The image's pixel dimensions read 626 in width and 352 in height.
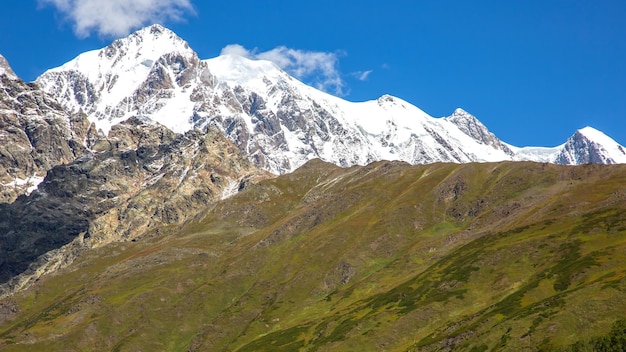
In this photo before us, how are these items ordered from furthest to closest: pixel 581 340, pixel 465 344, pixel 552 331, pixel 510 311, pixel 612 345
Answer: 1. pixel 510 311
2. pixel 465 344
3. pixel 552 331
4. pixel 581 340
5. pixel 612 345

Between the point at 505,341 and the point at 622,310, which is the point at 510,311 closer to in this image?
the point at 505,341

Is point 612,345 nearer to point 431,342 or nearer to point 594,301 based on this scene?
point 594,301

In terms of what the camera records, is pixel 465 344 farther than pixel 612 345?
Yes

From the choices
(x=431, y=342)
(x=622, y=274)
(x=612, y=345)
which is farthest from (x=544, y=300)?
(x=612, y=345)

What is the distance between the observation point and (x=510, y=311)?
194m

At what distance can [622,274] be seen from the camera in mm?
183375

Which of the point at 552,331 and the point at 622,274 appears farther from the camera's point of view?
the point at 622,274

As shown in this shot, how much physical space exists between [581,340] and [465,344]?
121 feet

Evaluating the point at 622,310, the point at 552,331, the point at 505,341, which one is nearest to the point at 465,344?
the point at 505,341

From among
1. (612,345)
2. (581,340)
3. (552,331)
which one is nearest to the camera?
(612,345)

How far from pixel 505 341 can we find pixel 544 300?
25.6 meters

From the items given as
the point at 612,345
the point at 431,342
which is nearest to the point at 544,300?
the point at 431,342

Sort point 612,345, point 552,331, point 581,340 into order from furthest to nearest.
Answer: point 552,331
point 581,340
point 612,345

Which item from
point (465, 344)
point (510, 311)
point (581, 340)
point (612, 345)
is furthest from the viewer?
point (510, 311)
